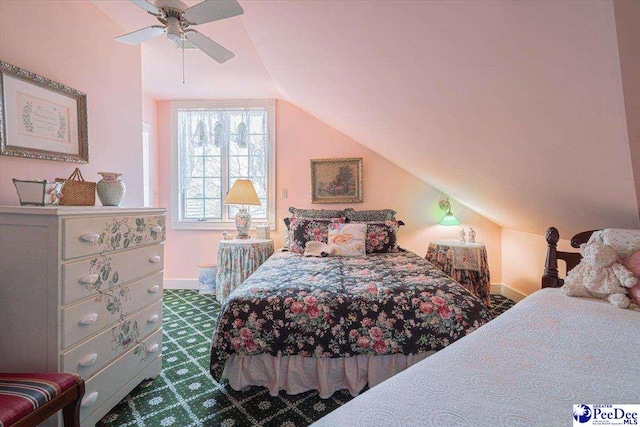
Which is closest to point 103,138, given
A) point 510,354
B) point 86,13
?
point 86,13

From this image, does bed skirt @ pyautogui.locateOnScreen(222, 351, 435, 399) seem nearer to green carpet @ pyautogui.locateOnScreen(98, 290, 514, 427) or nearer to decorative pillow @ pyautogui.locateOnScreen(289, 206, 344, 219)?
green carpet @ pyautogui.locateOnScreen(98, 290, 514, 427)

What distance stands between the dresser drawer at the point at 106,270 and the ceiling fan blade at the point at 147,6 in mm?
1222

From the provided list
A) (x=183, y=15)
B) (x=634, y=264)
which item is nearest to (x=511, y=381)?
(x=634, y=264)

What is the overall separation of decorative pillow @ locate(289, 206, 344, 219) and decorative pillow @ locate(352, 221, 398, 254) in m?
Answer: 0.50

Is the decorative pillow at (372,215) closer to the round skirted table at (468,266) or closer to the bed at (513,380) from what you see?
the round skirted table at (468,266)

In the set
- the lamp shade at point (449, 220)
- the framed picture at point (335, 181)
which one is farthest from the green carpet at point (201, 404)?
the lamp shade at point (449, 220)

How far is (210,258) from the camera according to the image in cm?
371

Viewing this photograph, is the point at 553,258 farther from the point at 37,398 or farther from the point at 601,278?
the point at 37,398

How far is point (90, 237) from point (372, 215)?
257 centimetres

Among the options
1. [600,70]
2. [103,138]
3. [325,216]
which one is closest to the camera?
[600,70]

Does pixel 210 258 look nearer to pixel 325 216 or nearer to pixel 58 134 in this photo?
pixel 325 216

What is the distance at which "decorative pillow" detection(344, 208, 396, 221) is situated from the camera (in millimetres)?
3309

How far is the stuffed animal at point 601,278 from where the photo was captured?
47.8 inches

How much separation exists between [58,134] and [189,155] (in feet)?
6.57
